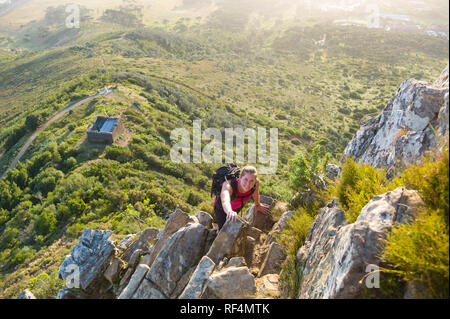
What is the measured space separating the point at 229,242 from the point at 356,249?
244 cm

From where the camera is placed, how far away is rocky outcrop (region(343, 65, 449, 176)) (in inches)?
167

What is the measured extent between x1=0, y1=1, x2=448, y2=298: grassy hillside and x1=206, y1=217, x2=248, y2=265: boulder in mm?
3309

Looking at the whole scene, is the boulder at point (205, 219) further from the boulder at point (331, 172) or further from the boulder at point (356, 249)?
the boulder at point (331, 172)

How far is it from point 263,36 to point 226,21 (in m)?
27.1

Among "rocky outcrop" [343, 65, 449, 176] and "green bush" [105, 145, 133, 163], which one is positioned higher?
"rocky outcrop" [343, 65, 449, 176]

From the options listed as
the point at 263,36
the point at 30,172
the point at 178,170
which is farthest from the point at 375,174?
the point at 263,36

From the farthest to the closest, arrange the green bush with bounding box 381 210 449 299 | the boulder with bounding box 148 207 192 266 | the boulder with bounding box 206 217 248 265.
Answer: the boulder with bounding box 148 207 192 266 → the boulder with bounding box 206 217 248 265 → the green bush with bounding box 381 210 449 299

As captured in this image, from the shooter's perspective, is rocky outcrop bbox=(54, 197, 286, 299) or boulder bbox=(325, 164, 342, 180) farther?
boulder bbox=(325, 164, 342, 180)

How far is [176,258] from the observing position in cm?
488

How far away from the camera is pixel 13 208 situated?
18656 millimetres

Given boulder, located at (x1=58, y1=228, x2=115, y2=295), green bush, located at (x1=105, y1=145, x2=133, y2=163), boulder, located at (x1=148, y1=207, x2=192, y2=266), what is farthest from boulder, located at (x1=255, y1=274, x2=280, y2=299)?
green bush, located at (x1=105, y1=145, x2=133, y2=163)

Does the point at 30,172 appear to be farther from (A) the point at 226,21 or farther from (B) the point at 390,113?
(A) the point at 226,21

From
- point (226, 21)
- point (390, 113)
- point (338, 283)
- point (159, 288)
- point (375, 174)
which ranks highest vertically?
point (226, 21)

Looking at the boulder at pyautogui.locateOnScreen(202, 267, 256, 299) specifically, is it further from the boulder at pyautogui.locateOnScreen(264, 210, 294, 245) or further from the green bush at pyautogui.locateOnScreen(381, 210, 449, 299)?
the green bush at pyautogui.locateOnScreen(381, 210, 449, 299)
